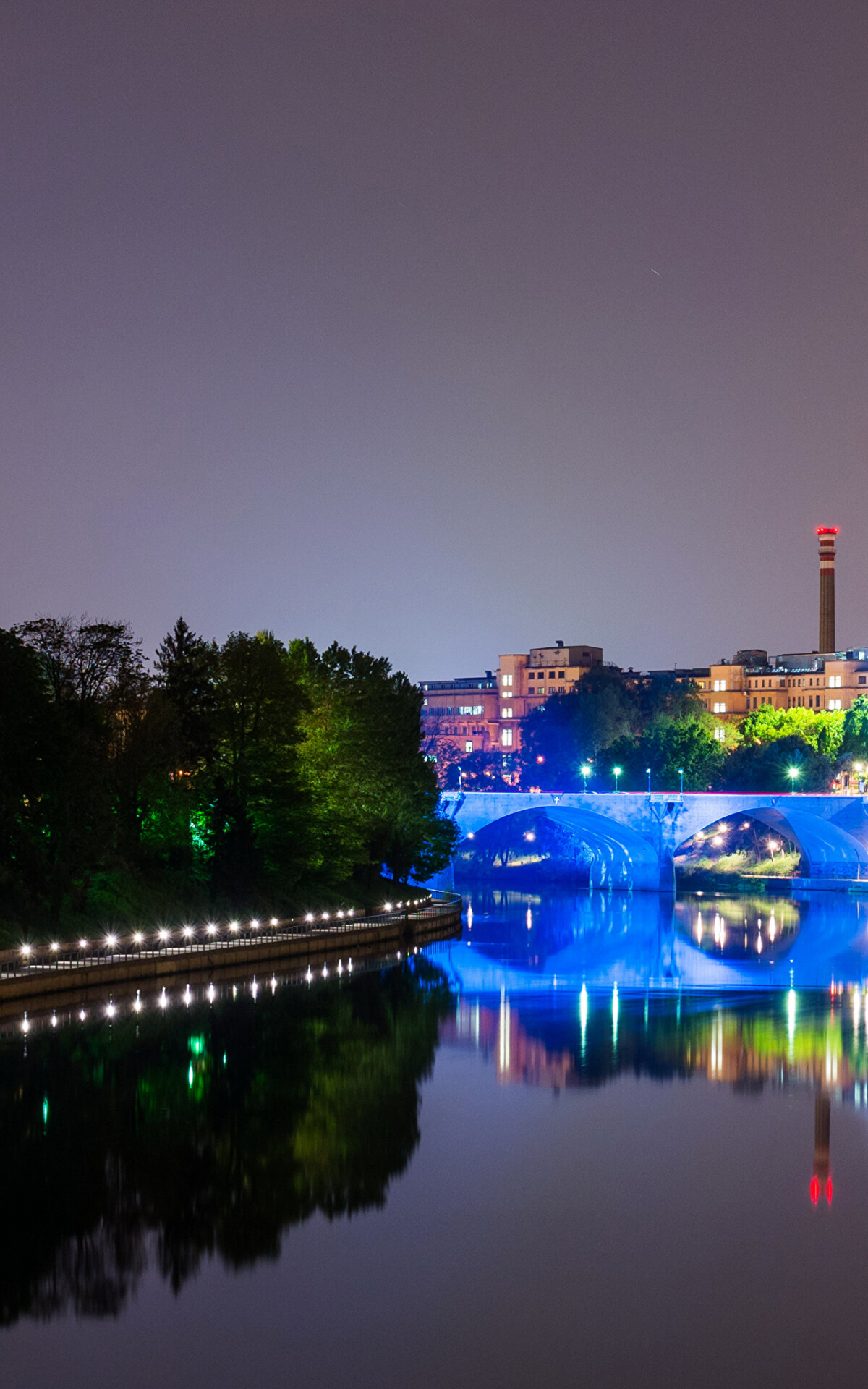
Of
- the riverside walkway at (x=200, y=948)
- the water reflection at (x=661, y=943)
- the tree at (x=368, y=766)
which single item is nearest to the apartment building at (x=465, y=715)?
the water reflection at (x=661, y=943)

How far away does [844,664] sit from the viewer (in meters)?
136

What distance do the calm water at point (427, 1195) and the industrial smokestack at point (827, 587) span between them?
9787cm

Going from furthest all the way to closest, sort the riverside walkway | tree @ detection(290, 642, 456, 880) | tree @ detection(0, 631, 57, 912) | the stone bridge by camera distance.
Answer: the stone bridge, tree @ detection(290, 642, 456, 880), tree @ detection(0, 631, 57, 912), the riverside walkway

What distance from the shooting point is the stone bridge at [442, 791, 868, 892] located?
78.5 meters

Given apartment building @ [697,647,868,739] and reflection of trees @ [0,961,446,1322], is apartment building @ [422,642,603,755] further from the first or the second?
reflection of trees @ [0,961,446,1322]

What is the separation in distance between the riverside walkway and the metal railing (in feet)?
0.09

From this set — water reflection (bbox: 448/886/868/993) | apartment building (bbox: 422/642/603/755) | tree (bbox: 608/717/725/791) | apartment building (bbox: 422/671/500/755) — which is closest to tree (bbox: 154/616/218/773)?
water reflection (bbox: 448/886/868/993)

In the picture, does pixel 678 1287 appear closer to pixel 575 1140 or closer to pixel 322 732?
pixel 575 1140

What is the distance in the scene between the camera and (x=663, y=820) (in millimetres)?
80312

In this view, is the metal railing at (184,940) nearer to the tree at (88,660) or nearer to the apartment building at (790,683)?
the tree at (88,660)

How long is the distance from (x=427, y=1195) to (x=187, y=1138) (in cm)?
425

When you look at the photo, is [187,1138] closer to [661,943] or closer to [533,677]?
[661,943]

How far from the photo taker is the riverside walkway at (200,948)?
109 ft

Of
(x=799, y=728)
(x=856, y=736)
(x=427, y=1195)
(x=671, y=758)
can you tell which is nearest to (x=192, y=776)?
(x=427, y=1195)
